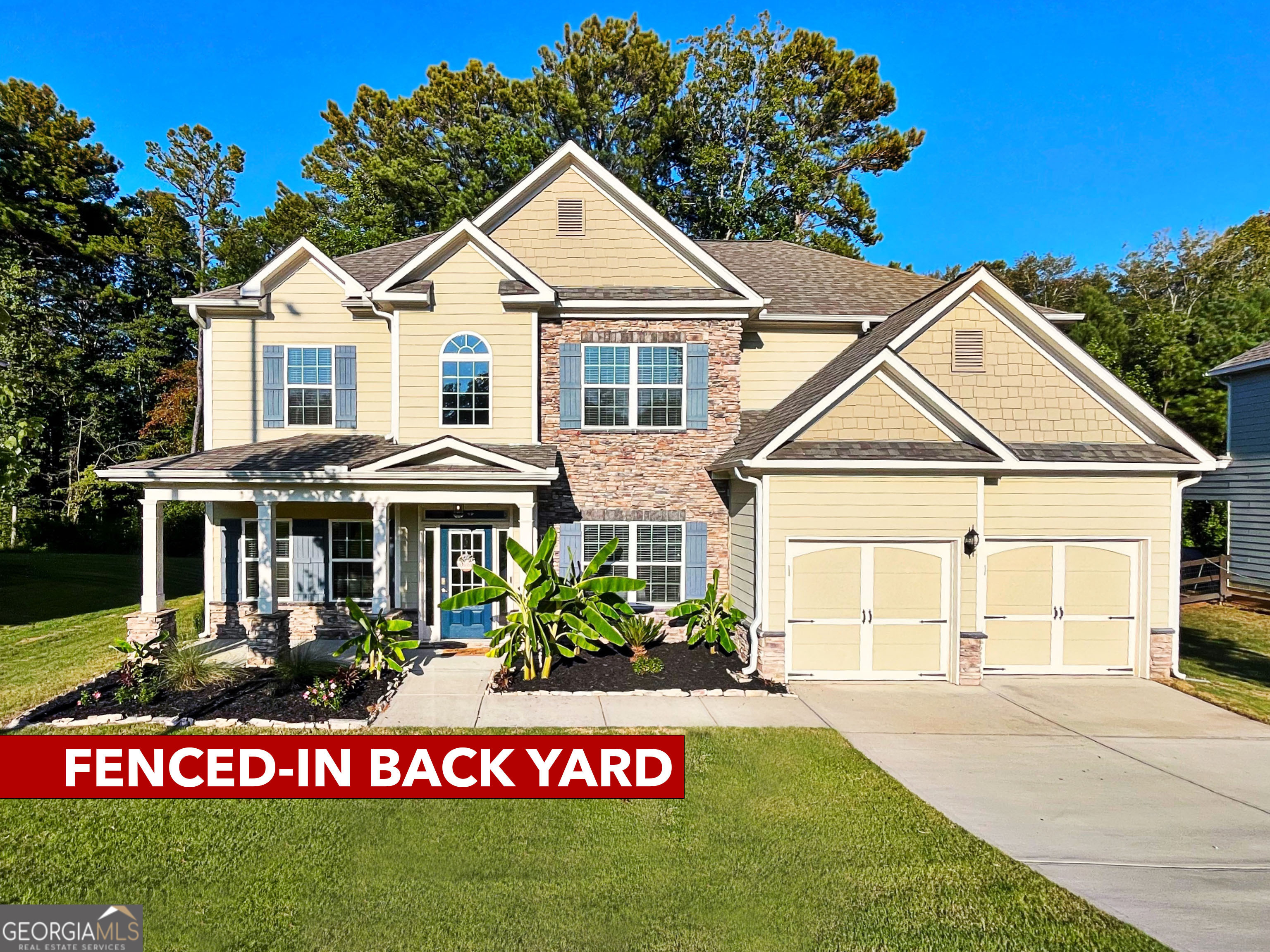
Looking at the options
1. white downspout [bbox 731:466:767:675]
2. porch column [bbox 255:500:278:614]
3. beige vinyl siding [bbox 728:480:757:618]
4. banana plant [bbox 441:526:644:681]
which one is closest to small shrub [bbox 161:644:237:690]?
porch column [bbox 255:500:278:614]

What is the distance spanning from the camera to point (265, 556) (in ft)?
39.0

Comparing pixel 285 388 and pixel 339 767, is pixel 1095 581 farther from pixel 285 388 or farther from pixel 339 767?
pixel 285 388

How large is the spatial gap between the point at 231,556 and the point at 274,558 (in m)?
1.03

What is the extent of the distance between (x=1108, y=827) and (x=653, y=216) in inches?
462

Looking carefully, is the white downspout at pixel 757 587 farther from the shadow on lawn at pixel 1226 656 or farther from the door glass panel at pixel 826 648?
the shadow on lawn at pixel 1226 656

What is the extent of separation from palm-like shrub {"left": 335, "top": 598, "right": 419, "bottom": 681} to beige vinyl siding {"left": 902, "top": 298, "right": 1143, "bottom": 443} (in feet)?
32.6

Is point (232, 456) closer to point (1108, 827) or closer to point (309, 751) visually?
point (309, 751)

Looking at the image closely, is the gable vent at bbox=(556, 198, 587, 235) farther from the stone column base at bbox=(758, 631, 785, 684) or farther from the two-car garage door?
the stone column base at bbox=(758, 631, 785, 684)

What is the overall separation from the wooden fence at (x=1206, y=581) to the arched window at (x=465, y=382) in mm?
19444

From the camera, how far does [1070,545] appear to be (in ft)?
37.2

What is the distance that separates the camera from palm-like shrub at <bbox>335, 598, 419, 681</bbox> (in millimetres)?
9953

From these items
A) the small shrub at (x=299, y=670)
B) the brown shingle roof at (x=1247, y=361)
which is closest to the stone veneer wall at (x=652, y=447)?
the small shrub at (x=299, y=670)

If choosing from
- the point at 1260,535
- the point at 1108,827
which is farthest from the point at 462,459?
the point at 1260,535

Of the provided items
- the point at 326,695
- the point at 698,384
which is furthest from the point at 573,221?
the point at 326,695
